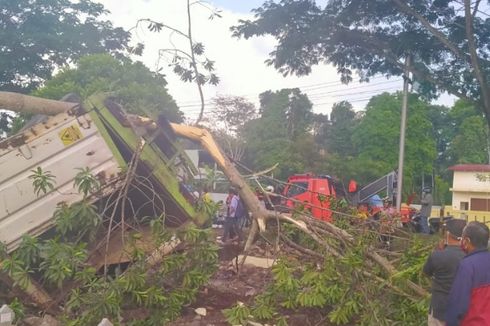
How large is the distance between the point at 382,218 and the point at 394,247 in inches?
15.8

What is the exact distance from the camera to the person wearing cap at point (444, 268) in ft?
12.6

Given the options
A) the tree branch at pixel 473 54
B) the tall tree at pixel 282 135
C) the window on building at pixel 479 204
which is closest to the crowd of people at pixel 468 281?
the tree branch at pixel 473 54

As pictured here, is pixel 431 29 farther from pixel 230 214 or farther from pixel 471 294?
pixel 471 294

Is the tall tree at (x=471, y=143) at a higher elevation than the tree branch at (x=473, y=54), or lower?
lower

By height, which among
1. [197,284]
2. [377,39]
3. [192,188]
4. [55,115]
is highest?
[377,39]

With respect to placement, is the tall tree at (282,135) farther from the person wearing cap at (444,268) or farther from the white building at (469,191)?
the person wearing cap at (444,268)

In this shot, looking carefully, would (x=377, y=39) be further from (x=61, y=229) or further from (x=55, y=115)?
(x=61, y=229)

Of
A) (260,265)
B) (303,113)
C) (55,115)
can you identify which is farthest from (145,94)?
(303,113)

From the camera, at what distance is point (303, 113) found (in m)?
38.2

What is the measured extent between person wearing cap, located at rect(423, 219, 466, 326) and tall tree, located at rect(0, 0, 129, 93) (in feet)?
52.3

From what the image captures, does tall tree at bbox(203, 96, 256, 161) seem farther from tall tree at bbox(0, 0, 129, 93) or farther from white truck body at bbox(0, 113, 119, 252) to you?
white truck body at bbox(0, 113, 119, 252)

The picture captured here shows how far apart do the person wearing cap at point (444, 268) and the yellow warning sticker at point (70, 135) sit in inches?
133

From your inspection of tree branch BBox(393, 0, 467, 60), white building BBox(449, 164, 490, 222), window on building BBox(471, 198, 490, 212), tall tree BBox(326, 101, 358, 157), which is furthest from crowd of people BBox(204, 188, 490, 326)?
tall tree BBox(326, 101, 358, 157)

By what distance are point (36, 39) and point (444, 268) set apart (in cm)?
1659
